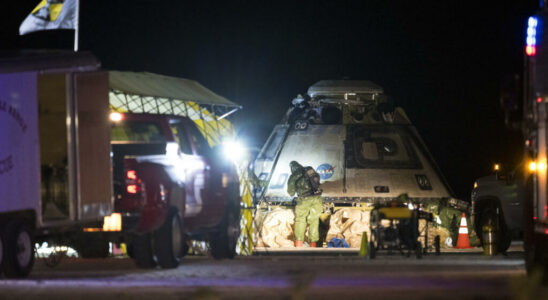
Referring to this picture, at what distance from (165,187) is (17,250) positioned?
227cm

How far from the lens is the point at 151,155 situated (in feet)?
58.5

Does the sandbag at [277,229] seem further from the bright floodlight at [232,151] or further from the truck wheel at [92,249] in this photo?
the truck wheel at [92,249]

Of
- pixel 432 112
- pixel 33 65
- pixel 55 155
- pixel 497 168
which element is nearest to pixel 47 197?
pixel 55 155

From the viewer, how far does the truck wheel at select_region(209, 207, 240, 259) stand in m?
20.7

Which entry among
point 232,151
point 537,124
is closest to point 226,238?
point 232,151

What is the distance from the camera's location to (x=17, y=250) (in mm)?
16375

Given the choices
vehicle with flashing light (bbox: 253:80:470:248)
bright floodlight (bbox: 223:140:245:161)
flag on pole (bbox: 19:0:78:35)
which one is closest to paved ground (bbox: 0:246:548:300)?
bright floodlight (bbox: 223:140:245:161)

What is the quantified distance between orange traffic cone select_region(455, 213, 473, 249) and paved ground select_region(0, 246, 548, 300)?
223 inches

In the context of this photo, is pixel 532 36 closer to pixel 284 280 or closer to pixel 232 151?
pixel 284 280

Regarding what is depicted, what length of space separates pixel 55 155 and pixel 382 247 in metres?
6.67

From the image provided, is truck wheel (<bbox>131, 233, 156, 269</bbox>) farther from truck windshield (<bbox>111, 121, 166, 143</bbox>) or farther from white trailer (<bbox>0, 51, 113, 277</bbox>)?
truck windshield (<bbox>111, 121, 166, 143</bbox>)

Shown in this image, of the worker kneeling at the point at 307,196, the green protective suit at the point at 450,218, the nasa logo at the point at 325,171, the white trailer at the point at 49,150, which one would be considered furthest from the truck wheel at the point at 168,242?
the nasa logo at the point at 325,171

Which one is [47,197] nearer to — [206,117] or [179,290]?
[179,290]

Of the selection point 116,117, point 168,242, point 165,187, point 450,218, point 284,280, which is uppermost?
point 116,117
